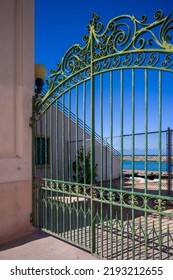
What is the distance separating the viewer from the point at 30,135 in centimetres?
543

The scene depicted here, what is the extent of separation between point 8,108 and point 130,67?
2.71 m

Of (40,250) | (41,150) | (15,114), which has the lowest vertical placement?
(40,250)

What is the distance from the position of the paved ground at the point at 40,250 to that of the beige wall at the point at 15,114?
1.13ft

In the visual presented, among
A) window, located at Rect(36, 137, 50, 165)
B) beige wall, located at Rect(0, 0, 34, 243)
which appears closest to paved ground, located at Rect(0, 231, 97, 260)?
beige wall, located at Rect(0, 0, 34, 243)

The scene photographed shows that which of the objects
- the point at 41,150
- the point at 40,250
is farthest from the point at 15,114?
the point at 40,250

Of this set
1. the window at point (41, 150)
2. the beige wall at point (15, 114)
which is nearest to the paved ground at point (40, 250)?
the beige wall at point (15, 114)

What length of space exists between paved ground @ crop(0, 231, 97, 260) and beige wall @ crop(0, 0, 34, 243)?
34 centimetres

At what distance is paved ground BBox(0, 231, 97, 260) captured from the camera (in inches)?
165

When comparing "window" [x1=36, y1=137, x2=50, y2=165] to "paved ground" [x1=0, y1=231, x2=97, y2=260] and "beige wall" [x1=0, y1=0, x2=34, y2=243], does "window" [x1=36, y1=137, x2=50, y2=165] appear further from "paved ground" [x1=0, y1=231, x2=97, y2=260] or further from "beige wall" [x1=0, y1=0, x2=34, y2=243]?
"paved ground" [x1=0, y1=231, x2=97, y2=260]

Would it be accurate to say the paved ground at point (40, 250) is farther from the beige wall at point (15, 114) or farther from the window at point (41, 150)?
the window at point (41, 150)

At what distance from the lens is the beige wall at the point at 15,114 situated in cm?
496

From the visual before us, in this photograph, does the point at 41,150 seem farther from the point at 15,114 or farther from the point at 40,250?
the point at 40,250

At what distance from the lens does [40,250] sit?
14.7ft

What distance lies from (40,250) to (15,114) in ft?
9.00
